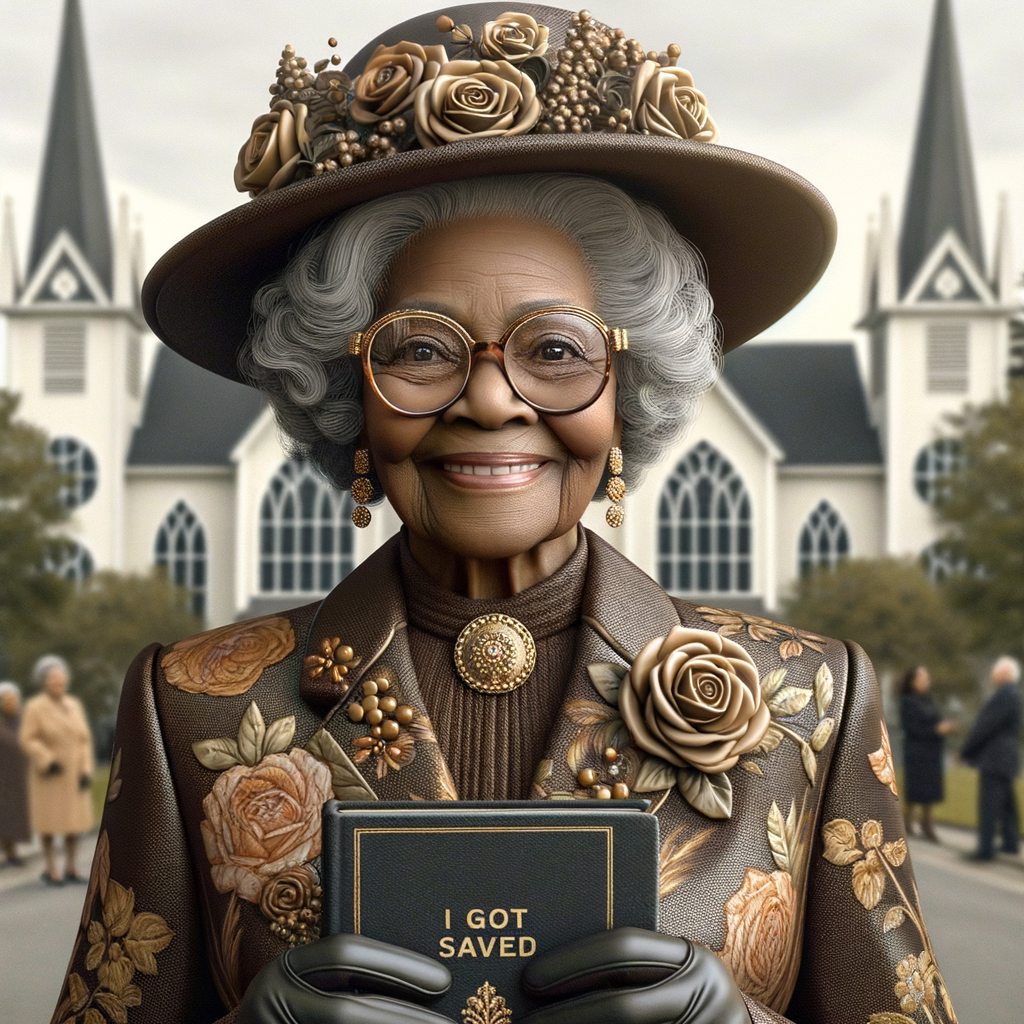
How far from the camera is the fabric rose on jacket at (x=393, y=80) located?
225 centimetres

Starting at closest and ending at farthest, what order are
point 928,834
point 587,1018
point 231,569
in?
point 587,1018, point 928,834, point 231,569

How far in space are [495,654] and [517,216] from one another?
69 cm

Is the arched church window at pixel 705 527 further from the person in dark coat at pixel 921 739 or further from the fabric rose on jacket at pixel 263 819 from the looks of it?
the fabric rose on jacket at pixel 263 819

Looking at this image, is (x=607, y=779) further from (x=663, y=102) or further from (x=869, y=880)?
(x=663, y=102)

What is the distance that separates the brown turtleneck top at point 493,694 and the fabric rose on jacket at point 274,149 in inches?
26.2

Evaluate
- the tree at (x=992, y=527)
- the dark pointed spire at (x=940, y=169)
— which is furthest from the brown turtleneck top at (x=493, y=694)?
the dark pointed spire at (x=940, y=169)

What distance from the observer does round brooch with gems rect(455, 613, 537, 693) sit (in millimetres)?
2359

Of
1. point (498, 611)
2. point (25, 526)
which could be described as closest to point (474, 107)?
point (498, 611)

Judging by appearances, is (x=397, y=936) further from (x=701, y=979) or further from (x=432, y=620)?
(x=432, y=620)

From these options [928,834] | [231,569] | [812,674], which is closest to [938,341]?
[231,569]

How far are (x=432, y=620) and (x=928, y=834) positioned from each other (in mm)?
13289

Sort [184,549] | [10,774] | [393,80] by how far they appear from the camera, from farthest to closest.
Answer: [184,549] → [10,774] → [393,80]

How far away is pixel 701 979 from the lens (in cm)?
177

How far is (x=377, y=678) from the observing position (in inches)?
92.0
